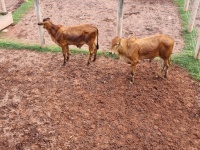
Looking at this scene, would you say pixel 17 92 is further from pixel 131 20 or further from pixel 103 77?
pixel 131 20

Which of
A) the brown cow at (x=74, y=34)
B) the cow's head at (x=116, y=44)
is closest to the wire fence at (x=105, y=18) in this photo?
the brown cow at (x=74, y=34)

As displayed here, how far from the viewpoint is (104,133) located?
6637 millimetres

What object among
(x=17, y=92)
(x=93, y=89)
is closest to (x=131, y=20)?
(x=93, y=89)

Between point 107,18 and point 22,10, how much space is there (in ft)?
13.0

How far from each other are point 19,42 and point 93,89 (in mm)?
4009

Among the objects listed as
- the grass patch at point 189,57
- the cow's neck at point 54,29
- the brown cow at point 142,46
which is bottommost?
the grass patch at point 189,57

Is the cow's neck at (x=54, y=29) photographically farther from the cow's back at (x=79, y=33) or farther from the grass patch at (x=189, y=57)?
the grass patch at (x=189, y=57)

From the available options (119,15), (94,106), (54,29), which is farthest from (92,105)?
(119,15)

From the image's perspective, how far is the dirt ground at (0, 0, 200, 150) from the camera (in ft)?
21.3

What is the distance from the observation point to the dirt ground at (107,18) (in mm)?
11120

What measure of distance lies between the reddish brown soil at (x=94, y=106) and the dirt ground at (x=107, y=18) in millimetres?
1837

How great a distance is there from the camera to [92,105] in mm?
7449

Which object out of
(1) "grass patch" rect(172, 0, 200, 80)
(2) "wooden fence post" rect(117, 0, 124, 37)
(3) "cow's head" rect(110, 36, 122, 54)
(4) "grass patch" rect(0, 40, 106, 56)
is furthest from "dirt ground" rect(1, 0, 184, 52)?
(3) "cow's head" rect(110, 36, 122, 54)

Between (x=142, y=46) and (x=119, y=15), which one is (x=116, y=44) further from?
(x=119, y=15)
